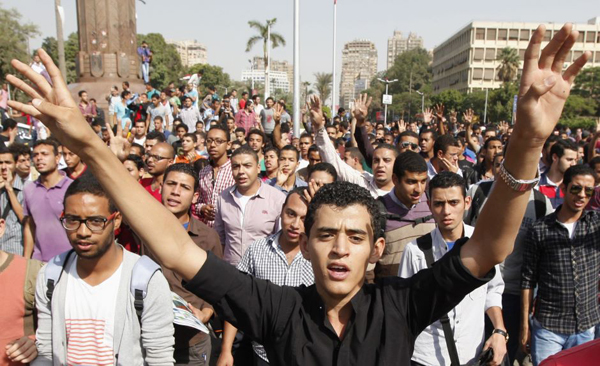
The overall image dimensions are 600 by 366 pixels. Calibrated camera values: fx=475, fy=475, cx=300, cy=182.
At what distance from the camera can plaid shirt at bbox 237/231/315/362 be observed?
3.11 meters

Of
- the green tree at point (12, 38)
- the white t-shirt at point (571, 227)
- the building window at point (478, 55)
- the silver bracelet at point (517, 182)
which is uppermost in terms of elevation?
the building window at point (478, 55)

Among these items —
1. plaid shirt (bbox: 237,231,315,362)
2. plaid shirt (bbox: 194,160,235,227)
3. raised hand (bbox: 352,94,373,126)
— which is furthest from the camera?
raised hand (bbox: 352,94,373,126)

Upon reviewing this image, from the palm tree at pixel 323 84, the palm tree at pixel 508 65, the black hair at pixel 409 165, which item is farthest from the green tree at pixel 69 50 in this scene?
the palm tree at pixel 508 65

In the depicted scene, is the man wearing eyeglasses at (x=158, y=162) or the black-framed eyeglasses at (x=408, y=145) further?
the black-framed eyeglasses at (x=408, y=145)

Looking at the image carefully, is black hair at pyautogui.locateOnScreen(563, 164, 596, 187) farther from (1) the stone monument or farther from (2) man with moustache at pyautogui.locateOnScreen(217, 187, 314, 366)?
(1) the stone monument

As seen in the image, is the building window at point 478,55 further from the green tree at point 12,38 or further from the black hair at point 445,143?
the black hair at point 445,143

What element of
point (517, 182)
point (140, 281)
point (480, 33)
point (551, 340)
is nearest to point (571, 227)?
point (551, 340)

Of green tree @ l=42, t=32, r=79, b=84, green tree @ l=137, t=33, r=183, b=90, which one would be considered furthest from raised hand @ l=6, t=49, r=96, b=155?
green tree @ l=137, t=33, r=183, b=90

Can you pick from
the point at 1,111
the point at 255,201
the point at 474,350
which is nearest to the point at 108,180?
the point at 474,350

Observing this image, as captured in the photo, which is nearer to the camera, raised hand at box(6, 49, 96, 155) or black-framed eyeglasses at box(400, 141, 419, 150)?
raised hand at box(6, 49, 96, 155)

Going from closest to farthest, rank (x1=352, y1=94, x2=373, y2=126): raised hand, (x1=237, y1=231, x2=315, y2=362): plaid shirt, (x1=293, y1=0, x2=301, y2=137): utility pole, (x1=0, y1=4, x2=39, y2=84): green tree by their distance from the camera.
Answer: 1. (x1=237, y1=231, x2=315, y2=362): plaid shirt
2. (x1=352, y1=94, x2=373, y2=126): raised hand
3. (x1=293, y1=0, x2=301, y2=137): utility pole
4. (x1=0, y1=4, x2=39, y2=84): green tree

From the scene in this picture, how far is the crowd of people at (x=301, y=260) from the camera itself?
1560 mm

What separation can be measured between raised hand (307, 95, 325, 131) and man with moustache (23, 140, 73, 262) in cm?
284

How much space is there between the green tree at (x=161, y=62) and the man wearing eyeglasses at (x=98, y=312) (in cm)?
6240
